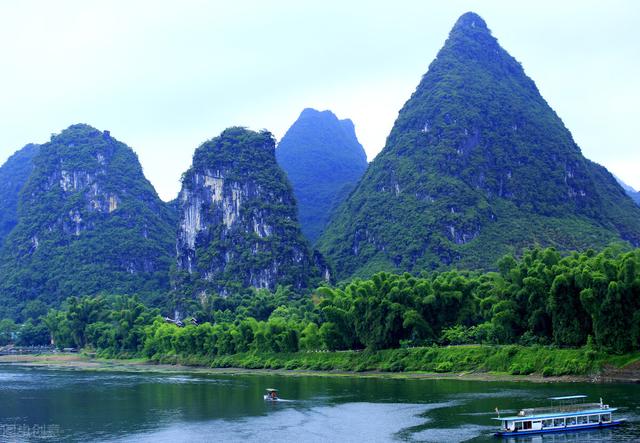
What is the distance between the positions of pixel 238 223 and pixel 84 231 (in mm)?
48365

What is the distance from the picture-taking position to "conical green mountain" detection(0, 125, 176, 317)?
170500 mm

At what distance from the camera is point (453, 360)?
6688cm

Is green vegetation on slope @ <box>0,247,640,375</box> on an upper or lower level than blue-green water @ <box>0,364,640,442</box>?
upper

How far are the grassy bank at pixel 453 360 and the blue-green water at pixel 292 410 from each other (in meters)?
2.76

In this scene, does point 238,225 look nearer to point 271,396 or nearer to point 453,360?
point 453,360

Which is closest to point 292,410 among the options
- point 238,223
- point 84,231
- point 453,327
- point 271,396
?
point 271,396

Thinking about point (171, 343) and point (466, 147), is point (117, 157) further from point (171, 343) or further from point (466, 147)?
point (171, 343)

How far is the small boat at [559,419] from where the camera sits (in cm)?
3962

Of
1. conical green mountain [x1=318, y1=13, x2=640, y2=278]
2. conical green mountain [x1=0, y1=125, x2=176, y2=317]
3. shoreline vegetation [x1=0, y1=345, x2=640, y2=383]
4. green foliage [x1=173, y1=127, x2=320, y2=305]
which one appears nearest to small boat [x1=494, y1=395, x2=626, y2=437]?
shoreline vegetation [x1=0, y1=345, x2=640, y2=383]

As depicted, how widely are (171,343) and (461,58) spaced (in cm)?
10734

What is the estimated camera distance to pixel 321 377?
73.2m

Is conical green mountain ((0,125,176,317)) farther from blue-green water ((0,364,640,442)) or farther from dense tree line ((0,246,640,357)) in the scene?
blue-green water ((0,364,640,442))

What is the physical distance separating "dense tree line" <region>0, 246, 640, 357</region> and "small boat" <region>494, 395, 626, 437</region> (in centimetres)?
1450

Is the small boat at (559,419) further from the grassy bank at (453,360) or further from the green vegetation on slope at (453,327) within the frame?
the green vegetation on slope at (453,327)
